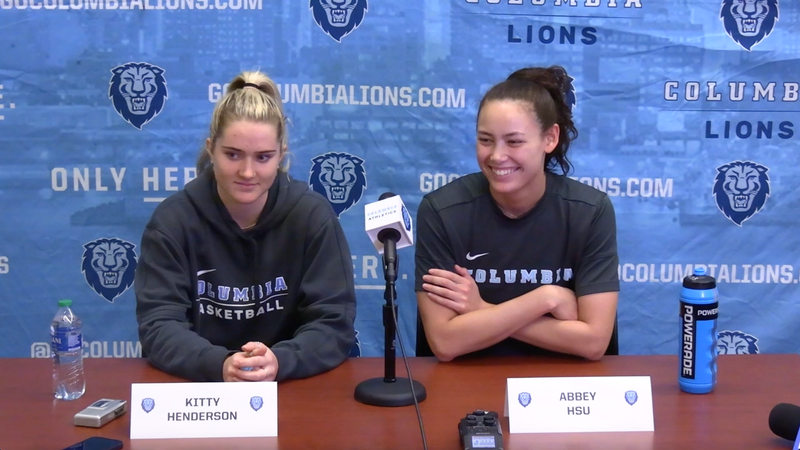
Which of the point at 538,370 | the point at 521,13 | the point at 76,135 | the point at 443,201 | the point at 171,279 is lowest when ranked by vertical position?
the point at 538,370

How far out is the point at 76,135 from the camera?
2447 millimetres

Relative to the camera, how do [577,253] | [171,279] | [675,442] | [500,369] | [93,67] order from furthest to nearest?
[93,67] < [577,253] < [171,279] < [500,369] < [675,442]

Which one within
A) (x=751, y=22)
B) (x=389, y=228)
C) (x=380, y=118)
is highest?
(x=751, y=22)

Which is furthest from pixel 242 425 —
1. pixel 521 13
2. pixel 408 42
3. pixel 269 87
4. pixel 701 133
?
pixel 701 133

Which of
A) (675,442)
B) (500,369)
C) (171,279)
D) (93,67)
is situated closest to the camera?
(675,442)

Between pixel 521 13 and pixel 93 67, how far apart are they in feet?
4.69

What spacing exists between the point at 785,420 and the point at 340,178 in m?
1.63

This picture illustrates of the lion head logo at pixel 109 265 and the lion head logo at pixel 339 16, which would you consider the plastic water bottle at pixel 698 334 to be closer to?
the lion head logo at pixel 339 16

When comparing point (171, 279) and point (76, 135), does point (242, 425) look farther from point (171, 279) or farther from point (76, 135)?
point (76, 135)

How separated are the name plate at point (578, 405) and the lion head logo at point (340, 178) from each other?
1.38 meters

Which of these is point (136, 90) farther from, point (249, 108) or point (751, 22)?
point (751, 22)

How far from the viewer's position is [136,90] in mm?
2443

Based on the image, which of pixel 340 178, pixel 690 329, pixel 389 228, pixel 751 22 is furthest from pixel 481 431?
pixel 751 22

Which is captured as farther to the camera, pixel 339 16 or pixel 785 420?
pixel 339 16
